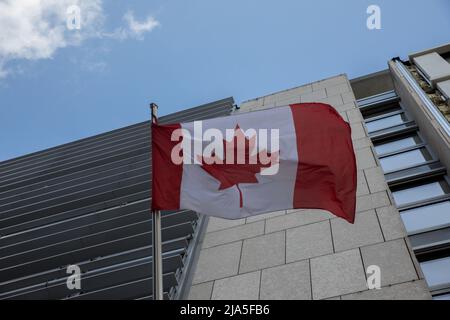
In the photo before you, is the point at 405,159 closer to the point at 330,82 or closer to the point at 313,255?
the point at 313,255

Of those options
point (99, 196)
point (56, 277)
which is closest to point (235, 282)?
point (56, 277)

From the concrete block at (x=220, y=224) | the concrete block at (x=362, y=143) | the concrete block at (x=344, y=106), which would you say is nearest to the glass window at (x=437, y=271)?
the concrete block at (x=220, y=224)

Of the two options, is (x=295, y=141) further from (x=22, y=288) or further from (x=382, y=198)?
(x=22, y=288)

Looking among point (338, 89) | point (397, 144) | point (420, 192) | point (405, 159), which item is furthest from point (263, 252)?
point (338, 89)

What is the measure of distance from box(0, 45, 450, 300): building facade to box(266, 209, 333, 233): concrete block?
43mm

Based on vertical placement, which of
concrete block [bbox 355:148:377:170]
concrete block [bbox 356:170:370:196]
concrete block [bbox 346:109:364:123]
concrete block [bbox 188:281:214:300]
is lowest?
concrete block [bbox 188:281:214:300]

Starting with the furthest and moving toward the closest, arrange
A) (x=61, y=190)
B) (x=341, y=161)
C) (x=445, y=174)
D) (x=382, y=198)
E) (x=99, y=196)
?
1. (x=61, y=190)
2. (x=99, y=196)
3. (x=445, y=174)
4. (x=382, y=198)
5. (x=341, y=161)

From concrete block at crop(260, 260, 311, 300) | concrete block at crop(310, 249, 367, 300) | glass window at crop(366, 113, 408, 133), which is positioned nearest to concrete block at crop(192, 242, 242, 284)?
concrete block at crop(260, 260, 311, 300)

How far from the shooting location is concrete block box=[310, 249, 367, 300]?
845 centimetres

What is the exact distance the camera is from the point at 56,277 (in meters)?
11.4

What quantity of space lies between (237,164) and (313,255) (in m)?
3.00

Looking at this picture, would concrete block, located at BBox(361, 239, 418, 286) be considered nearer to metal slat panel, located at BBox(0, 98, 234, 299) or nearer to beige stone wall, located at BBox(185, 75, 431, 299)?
beige stone wall, located at BBox(185, 75, 431, 299)

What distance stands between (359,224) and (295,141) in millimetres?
3230

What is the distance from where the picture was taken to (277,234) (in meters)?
10.9
